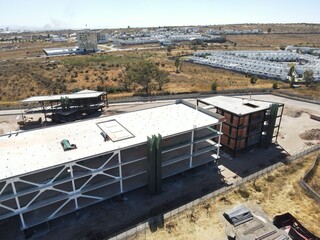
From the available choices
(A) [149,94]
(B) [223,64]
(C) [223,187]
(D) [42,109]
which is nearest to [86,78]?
(A) [149,94]

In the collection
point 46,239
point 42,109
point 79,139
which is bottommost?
point 46,239

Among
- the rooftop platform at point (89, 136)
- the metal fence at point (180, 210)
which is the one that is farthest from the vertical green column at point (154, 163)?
the metal fence at point (180, 210)

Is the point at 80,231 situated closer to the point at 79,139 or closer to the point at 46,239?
the point at 46,239

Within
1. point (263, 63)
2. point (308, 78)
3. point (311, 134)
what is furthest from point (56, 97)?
point (263, 63)

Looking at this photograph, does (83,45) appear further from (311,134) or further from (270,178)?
(270,178)

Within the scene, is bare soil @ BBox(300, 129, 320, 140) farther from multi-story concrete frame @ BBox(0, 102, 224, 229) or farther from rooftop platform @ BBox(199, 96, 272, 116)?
multi-story concrete frame @ BBox(0, 102, 224, 229)

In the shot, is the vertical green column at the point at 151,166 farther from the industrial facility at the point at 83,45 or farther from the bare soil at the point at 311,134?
the industrial facility at the point at 83,45
